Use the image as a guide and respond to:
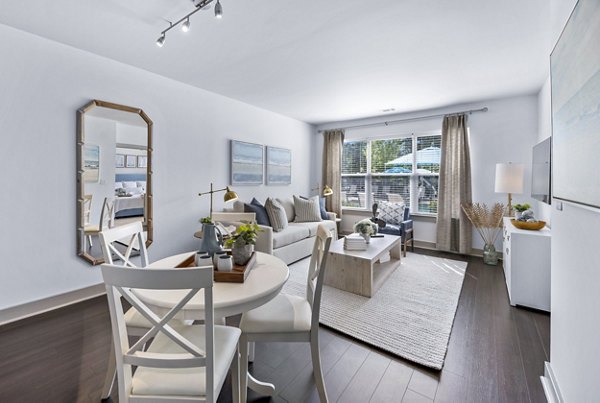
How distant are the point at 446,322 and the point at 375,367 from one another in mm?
938

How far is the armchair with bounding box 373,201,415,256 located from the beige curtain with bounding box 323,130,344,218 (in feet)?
3.75

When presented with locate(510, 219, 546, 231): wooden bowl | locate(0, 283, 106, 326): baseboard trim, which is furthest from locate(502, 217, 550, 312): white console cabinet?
locate(0, 283, 106, 326): baseboard trim

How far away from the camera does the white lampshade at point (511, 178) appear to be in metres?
3.40

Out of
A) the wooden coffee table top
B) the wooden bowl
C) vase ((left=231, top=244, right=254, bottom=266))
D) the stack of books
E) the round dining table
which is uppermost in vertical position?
the wooden bowl

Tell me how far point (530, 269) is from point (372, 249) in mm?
1487

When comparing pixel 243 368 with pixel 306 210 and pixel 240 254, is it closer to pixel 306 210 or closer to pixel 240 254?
pixel 240 254

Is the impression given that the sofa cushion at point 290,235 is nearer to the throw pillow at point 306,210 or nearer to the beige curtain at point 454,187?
the throw pillow at point 306,210

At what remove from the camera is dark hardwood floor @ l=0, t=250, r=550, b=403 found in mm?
1529

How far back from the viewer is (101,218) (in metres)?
2.84

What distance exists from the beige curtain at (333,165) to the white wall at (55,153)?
10.3 feet

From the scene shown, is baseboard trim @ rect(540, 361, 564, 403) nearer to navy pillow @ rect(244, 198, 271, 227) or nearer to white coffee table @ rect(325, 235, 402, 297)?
white coffee table @ rect(325, 235, 402, 297)

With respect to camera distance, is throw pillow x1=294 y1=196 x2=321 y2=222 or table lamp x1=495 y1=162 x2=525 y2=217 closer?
table lamp x1=495 y1=162 x2=525 y2=217

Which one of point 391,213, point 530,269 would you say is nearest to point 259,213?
point 391,213

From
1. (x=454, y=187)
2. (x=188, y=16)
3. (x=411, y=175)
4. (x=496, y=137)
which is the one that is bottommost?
(x=454, y=187)
